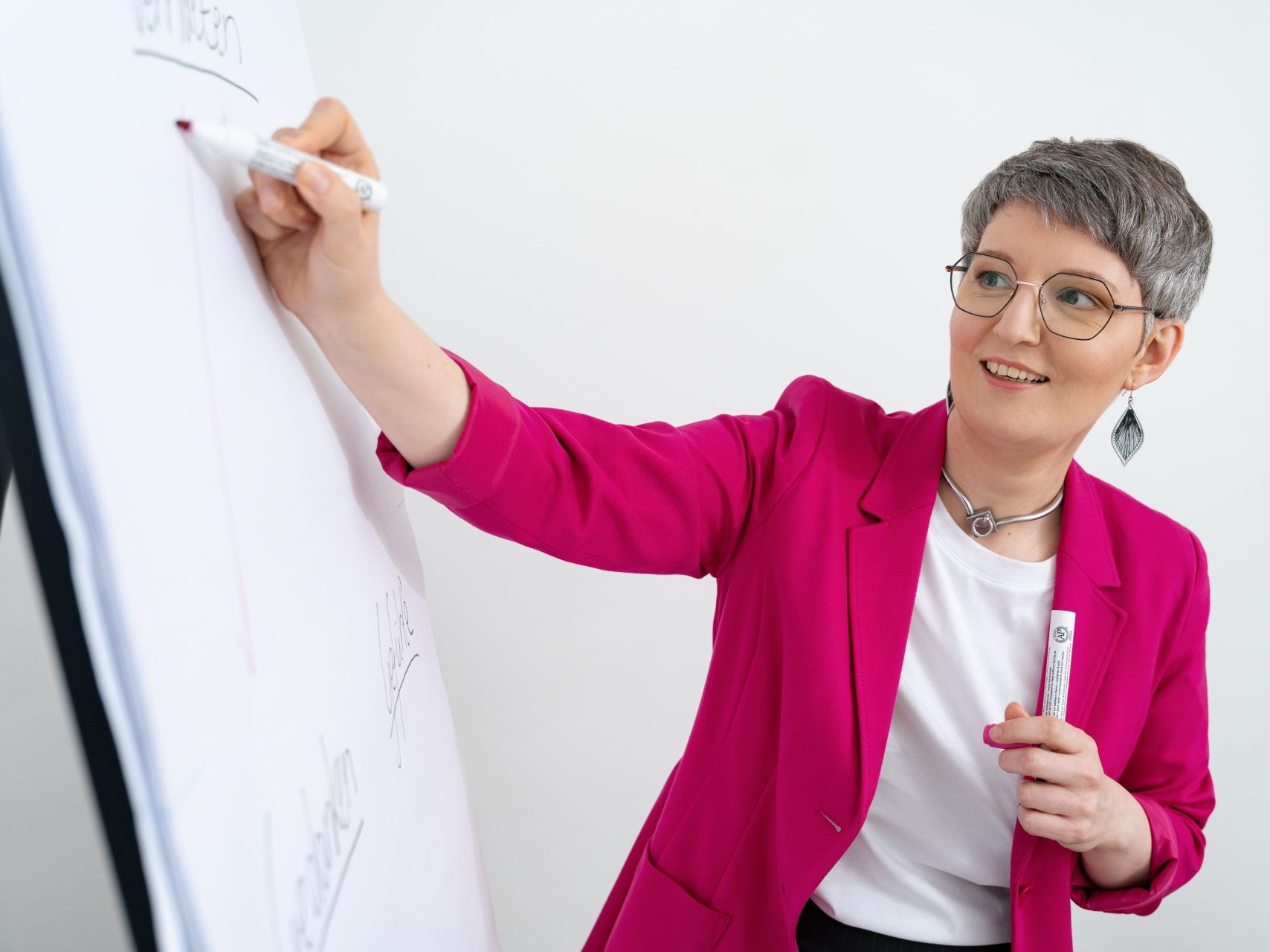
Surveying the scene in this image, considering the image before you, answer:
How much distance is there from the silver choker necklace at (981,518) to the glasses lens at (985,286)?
174mm

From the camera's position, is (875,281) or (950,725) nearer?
(950,725)

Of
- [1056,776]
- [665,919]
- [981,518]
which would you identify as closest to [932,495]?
[981,518]

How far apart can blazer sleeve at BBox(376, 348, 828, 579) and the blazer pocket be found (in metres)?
0.33

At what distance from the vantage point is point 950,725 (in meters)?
1.13

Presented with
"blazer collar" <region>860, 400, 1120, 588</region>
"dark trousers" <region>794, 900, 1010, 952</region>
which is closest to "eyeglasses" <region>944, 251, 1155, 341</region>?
"blazer collar" <region>860, 400, 1120, 588</region>

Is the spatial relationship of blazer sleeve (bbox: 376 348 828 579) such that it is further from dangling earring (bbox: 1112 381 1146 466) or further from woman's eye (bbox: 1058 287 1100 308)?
dangling earring (bbox: 1112 381 1146 466)

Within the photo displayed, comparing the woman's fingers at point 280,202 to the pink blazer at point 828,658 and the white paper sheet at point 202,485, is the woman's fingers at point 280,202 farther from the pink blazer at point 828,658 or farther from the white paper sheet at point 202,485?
the pink blazer at point 828,658

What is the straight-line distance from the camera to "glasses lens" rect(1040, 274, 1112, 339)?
3.50ft

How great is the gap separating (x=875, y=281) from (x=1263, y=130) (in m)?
0.75

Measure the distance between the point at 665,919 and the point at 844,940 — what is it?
19 centimetres

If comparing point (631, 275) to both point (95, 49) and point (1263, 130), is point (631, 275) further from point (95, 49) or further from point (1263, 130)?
point (95, 49)

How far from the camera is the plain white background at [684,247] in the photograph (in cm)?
178

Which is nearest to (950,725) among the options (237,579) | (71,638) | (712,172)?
(237,579)

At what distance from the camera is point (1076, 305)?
3.53 ft
